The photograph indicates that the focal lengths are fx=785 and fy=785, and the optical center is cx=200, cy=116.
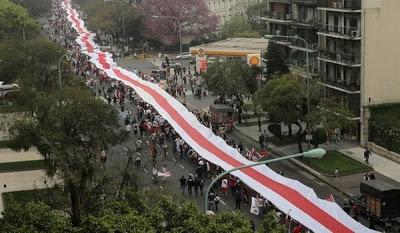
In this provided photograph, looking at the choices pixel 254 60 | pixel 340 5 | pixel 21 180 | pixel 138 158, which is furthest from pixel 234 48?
pixel 21 180

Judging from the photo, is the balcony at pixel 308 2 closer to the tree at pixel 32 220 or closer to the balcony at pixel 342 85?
the balcony at pixel 342 85

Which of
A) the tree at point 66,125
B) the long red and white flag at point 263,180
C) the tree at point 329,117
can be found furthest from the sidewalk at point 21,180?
the tree at point 329,117

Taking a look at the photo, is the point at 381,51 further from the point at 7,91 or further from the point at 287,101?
the point at 7,91

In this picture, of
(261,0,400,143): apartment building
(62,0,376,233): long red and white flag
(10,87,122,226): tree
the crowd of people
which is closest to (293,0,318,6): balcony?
(261,0,400,143): apartment building

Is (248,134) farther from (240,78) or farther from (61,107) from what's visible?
(61,107)

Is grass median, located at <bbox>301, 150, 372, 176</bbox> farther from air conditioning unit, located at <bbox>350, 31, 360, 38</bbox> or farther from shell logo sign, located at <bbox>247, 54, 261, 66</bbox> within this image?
shell logo sign, located at <bbox>247, 54, 261, 66</bbox>

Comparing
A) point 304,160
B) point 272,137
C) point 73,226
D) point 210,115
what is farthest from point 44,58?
point 73,226
